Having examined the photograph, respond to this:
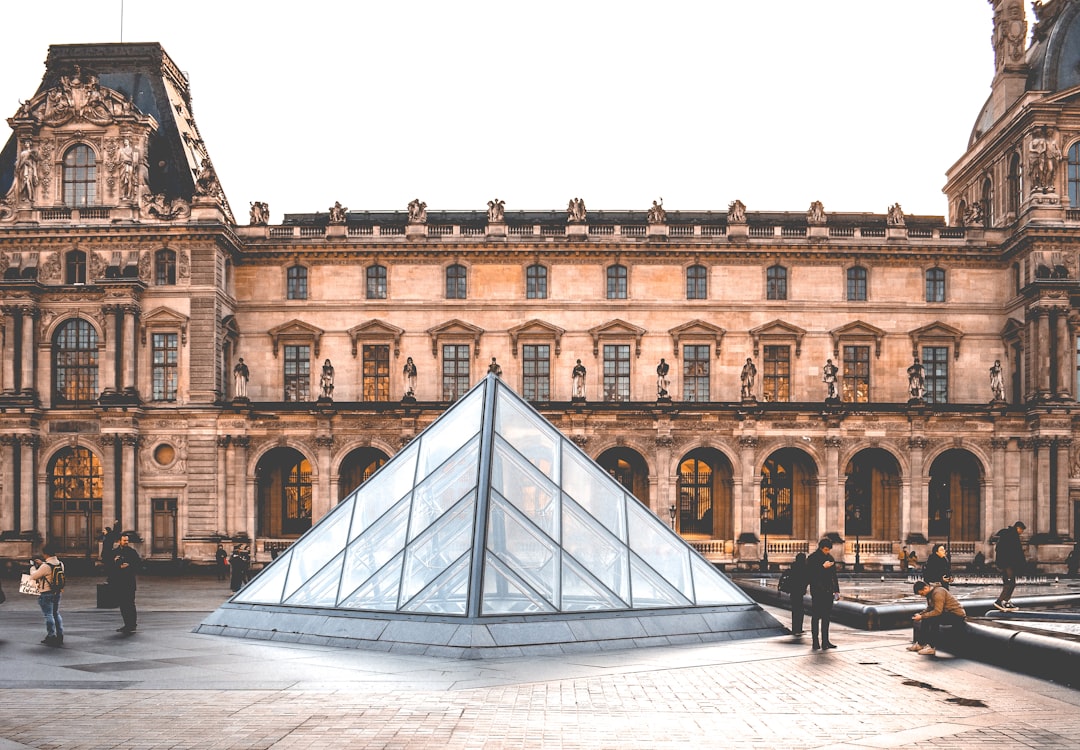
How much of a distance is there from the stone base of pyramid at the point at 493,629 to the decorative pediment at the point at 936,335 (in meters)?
29.5

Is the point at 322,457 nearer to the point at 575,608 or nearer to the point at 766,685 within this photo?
the point at 575,608

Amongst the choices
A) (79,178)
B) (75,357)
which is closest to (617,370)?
(75,357)

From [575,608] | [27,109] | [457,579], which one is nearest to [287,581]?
[457,579]

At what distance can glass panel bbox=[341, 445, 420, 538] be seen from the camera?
2011 centimetres

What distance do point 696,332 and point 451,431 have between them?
88.9ft

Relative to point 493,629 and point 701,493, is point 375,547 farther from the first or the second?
point 701,493

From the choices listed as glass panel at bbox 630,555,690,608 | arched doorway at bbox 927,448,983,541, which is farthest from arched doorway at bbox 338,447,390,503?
glass panel at bbox 630,555,690,608

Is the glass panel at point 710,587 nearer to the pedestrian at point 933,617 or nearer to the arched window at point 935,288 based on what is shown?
the pedestrian at point 933,617

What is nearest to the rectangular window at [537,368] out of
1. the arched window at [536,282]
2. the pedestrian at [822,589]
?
the arched window at [536,282]

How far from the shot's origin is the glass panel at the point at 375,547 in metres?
19.0

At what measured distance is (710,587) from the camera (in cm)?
2012

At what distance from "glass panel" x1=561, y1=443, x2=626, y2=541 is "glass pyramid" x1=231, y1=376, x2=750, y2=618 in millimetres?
23

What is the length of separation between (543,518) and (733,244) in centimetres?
2971

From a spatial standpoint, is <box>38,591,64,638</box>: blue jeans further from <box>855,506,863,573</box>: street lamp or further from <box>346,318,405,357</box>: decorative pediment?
<box>346,318,405,357</box>: decorative pediment
